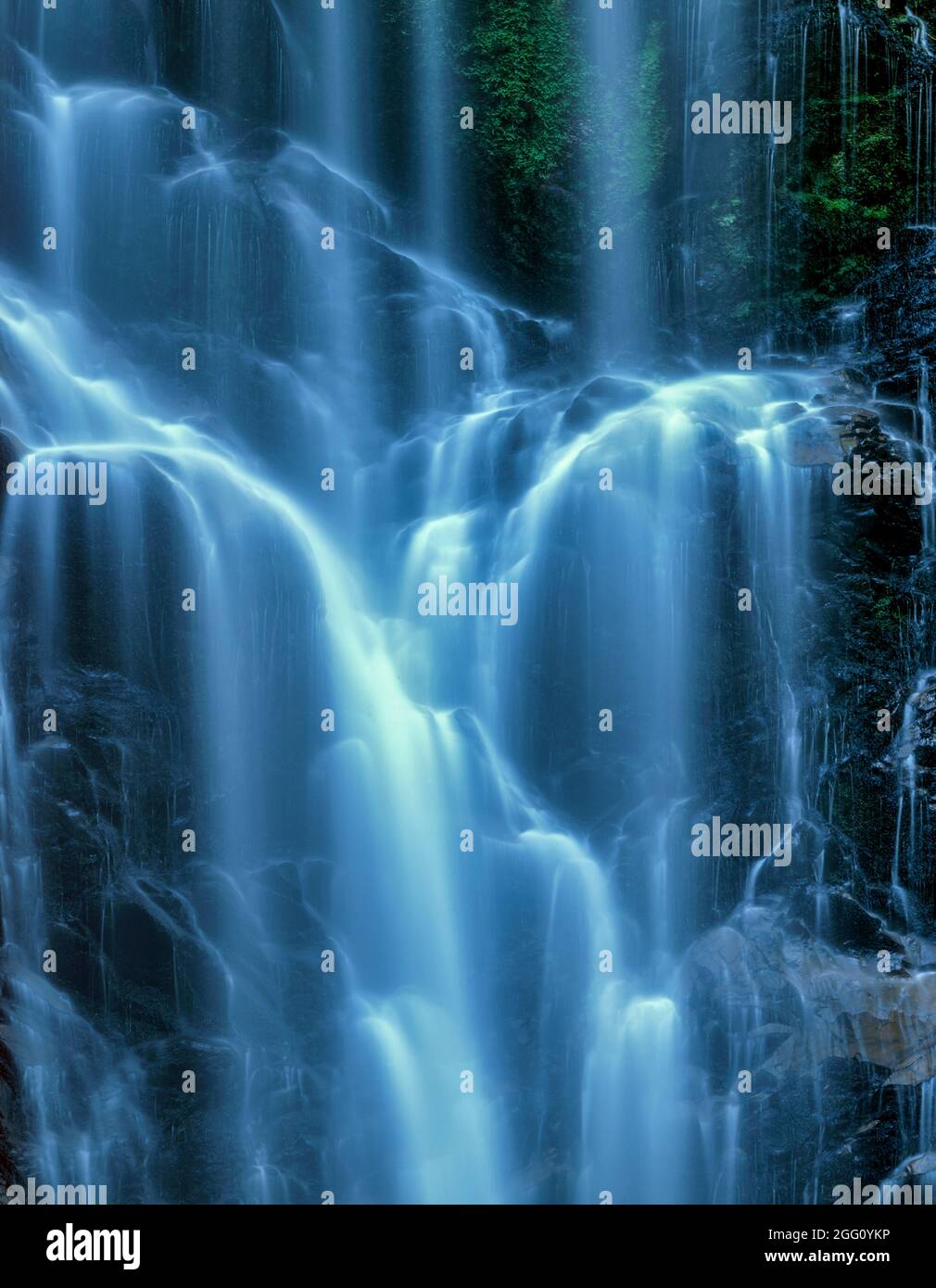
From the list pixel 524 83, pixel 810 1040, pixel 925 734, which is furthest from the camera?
pixel 524 83

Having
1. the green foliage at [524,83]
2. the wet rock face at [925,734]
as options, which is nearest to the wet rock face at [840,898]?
the wet rock face at [925,734]

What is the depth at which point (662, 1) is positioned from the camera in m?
6.77

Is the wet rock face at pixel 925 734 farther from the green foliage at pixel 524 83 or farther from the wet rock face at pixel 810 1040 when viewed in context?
the green foliage at pixel 524 83

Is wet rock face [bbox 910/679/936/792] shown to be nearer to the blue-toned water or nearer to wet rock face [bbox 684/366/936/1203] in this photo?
wet rock face [bbox 684/366/936/1203]

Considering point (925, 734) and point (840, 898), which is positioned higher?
point (925, 734)

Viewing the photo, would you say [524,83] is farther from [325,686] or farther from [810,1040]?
[810,1040]

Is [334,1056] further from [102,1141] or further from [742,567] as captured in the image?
[742,567]

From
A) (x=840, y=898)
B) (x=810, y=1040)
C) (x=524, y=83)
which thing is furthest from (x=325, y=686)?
(x=524, y=83)

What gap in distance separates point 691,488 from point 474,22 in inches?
124

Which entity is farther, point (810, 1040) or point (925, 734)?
point (925, 734)

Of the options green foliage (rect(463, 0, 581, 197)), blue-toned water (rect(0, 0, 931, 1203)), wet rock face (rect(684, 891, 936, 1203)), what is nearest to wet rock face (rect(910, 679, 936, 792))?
blue-toned water (rect(0, 0, 931, 1203))

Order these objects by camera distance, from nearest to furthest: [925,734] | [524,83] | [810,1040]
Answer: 1. [810,1040]
2. [925,734]
3. [524,83]
